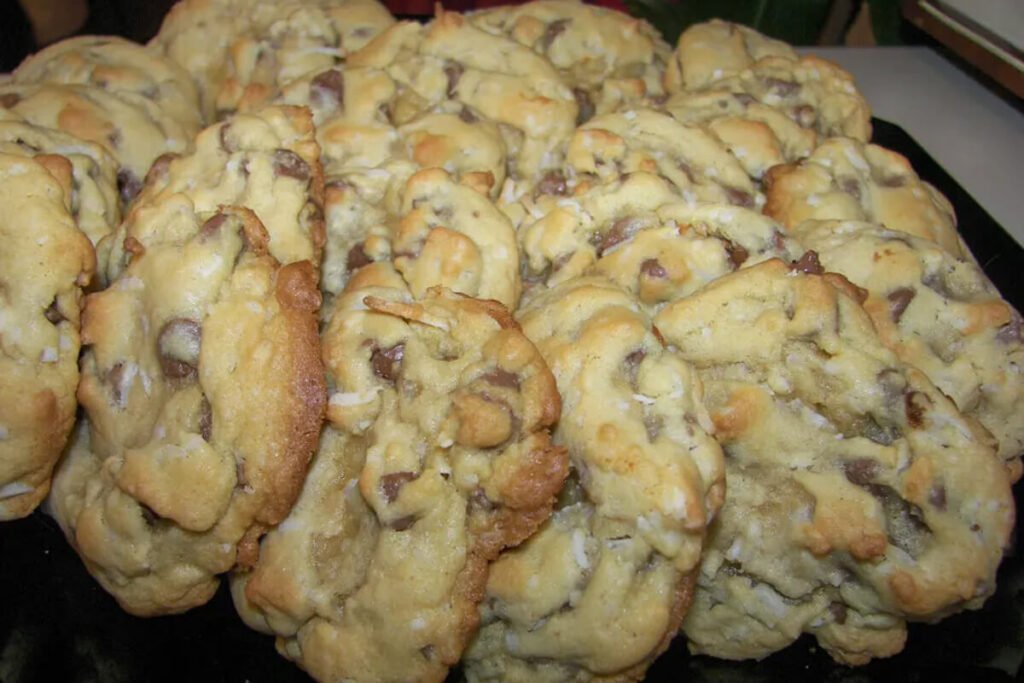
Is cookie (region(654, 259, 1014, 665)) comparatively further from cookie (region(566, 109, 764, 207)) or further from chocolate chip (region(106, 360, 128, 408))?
chocolate chip (region(106, 360, 128, 408))

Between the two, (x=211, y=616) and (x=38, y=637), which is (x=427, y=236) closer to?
(x=211, y=616)

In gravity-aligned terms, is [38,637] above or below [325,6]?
below

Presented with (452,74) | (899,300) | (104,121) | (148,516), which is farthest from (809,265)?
(104,121)

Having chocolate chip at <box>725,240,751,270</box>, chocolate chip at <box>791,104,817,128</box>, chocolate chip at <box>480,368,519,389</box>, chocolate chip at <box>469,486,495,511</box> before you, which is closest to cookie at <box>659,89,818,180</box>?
chocolate chip at <box>791,104,817,128</box>

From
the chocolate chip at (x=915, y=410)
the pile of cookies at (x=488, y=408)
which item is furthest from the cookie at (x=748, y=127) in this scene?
the chocolate chip at (x=915, y=410)

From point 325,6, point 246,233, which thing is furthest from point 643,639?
point 325,6

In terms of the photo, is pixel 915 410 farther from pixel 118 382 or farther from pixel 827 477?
pixel 118 382
